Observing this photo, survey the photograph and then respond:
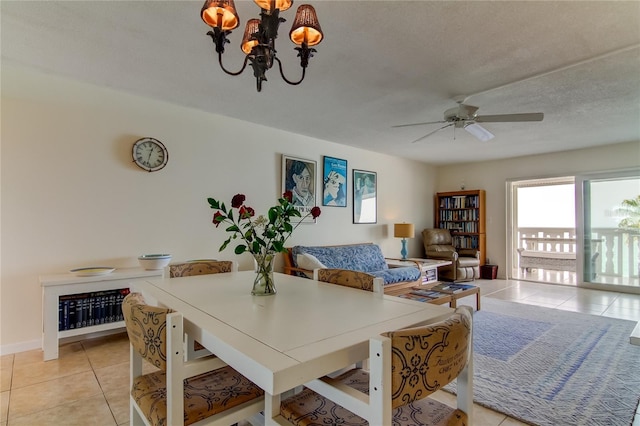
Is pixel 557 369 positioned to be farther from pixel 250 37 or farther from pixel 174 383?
pixel 250 37

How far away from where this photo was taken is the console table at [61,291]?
248 centimetres

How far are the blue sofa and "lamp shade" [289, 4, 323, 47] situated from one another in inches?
107

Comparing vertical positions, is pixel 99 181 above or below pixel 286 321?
above

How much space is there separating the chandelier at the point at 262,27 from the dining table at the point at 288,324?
1.02 meters

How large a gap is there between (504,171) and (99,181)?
6.78 meters

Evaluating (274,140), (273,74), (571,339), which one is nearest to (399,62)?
(273,74)

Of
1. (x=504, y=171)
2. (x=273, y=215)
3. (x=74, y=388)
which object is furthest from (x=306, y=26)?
(x=504, y=171)

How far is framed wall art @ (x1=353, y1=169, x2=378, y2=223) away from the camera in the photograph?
5.34 m

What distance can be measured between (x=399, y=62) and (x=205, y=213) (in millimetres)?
2585

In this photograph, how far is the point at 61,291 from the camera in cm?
253

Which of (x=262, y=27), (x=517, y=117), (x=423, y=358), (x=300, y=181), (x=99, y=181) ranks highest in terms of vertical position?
(x=517, y=117)

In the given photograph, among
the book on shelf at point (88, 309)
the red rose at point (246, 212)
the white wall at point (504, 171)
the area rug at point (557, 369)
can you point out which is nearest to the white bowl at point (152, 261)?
the book on shelf at point (88, 309)

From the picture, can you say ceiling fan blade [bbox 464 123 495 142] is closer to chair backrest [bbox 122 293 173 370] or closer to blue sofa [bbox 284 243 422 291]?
blue sofa [bbox 284 243 422 291]

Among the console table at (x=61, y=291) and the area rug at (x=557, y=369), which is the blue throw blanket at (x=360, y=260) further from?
the console table at (x=61, y=291)
